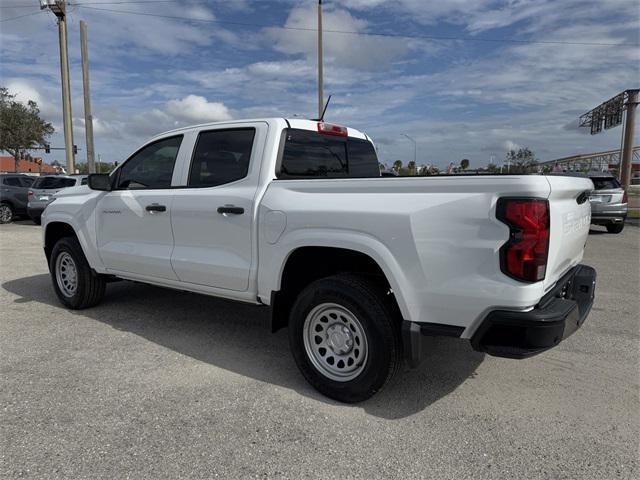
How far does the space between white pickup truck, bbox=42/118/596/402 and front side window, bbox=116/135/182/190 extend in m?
0.01

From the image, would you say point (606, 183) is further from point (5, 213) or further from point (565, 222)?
point (5, 213)

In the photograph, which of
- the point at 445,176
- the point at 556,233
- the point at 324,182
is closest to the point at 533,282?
the point at 556,233

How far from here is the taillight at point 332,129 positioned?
4.34m

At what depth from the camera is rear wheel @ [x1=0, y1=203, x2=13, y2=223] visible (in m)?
16.4

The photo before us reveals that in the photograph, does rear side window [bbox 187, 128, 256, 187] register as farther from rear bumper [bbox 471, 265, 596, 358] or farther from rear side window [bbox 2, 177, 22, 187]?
rear side window [bbox 2, 177, 22, 187]

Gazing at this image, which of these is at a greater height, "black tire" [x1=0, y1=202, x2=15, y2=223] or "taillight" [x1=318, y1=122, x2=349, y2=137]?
"taillight" [x1=318, y1=122, x2=349, y2=137]

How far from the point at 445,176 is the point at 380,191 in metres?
0.41

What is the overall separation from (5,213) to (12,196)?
62 cm

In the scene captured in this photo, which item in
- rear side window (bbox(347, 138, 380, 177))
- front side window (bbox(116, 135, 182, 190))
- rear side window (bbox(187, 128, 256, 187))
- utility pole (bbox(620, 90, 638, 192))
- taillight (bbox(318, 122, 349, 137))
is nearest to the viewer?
rear side window (bbox(187, 128, 256, 187))

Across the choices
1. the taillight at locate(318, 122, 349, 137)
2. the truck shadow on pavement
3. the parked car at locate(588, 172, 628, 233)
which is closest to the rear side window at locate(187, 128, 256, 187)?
the taillight at locate(318, 122, 349, 137)

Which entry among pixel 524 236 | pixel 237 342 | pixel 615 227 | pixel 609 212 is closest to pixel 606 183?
pixel 609 212

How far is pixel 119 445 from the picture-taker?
284 centimetres

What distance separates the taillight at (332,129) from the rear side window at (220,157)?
2.17ft

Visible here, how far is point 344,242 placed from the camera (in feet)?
10.4
